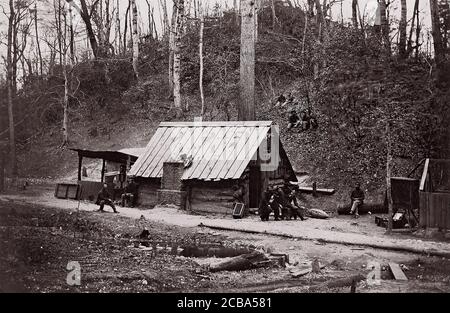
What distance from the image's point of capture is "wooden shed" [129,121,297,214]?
2091 cm

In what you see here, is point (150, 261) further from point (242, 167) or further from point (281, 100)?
point (281, 100)

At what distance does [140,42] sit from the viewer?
49.7 m

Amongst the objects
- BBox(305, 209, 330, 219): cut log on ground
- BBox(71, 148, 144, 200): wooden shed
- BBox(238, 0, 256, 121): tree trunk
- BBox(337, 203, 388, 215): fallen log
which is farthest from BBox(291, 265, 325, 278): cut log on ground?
BBox(71, 148, 144, 200): wooden shed

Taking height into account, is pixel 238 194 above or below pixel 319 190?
above

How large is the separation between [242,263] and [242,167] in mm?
9433

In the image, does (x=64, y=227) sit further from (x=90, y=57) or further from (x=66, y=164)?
(x=90, y=57)

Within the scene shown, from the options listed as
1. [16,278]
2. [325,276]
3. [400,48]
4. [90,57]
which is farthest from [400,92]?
[90,57]

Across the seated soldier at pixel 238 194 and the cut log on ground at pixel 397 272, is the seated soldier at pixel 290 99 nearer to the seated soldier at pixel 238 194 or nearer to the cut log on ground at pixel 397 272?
the seated soldier at pixel 238 194

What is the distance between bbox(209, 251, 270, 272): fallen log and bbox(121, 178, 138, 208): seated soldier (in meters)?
11.8

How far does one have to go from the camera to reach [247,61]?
22.2 m

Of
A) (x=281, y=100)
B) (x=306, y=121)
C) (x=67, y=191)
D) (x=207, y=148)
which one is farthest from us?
(x=281, y=100)

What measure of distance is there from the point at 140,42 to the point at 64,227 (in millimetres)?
36464

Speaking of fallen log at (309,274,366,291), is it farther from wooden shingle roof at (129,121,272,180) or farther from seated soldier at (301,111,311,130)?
seated soldier at (301,111,311,130)

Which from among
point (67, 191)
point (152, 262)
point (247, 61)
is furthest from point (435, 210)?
point (67, 191)
